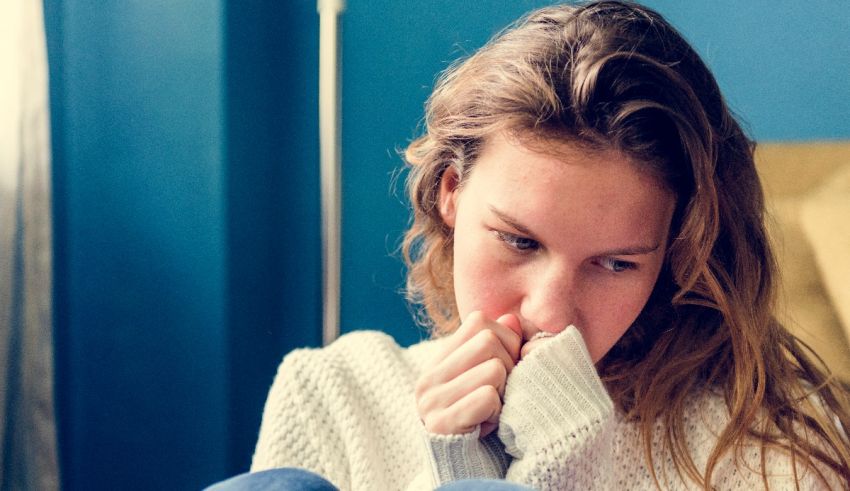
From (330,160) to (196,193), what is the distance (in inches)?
9.1

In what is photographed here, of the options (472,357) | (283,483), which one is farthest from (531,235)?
(283,483)

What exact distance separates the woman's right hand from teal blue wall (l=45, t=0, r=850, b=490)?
0.68m

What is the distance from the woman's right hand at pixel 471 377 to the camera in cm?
70

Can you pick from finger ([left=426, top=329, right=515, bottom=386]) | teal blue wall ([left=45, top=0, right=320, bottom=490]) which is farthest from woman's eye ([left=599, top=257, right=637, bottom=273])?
teal blue wall ([left=45, top=0, right=320, bottom=490])

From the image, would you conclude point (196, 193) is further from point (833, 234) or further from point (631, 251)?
point (833, 234)

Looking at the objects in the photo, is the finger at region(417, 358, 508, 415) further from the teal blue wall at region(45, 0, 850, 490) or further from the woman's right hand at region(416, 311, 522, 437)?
the teal blue wall at region(45, 0, 850, 490)

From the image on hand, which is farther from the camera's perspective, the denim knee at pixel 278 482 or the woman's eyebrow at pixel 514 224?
the woman's eyebrow at pixel 514 224

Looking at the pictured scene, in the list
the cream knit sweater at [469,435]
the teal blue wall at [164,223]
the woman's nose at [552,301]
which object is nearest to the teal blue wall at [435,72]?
the teal blue wall at [164,223]

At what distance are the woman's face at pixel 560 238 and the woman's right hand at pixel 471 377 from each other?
32mm

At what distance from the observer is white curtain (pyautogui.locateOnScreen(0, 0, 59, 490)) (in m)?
1.17

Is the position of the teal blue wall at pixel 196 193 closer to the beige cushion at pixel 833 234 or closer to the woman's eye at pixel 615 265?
the beige cushion at pixel 833 234

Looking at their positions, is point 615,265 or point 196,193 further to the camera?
point 196,193

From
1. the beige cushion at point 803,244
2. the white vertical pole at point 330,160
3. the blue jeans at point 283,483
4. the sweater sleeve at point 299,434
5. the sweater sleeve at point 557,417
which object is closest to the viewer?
the blue jeans at point 283,483

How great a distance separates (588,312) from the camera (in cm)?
75
